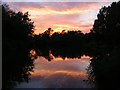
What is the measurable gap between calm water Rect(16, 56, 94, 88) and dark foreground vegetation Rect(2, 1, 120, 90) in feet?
2.34

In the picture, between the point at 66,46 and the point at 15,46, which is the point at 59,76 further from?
the point at 66,46

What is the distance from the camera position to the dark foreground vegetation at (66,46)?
104 feet

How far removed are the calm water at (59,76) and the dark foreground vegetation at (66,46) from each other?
0.71m

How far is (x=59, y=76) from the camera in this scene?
132 feet

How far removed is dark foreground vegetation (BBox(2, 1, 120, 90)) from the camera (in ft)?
104

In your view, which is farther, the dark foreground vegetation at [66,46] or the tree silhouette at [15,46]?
the tree silhouette at [15,46]

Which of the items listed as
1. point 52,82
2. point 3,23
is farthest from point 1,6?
point 52,82

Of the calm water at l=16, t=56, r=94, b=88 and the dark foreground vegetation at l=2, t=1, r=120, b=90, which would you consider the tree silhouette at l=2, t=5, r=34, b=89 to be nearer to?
the dark foreground vegetation at l=2, t=1, r=120, b=90

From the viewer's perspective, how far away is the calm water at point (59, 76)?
116ft

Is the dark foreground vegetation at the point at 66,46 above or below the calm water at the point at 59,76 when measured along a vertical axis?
above

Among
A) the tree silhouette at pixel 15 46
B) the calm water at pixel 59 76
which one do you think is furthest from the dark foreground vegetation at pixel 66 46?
the calm water at pixel 59 76

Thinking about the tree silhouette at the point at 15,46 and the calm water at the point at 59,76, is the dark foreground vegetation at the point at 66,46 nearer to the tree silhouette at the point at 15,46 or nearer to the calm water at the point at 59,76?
the tree silhouette at the point at 15,46

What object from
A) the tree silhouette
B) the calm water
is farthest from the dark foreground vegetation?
the calm water

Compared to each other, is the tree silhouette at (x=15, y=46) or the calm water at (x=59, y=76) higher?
the tree silhouette at (x=15, y=46)
